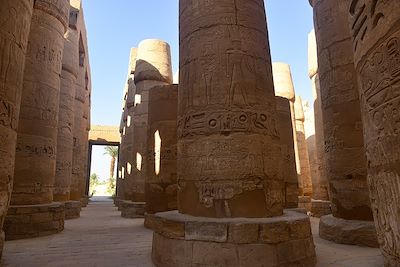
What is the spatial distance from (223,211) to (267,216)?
1.98 feet

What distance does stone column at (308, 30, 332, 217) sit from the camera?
9.39 meters

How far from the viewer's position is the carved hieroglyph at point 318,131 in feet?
32.8

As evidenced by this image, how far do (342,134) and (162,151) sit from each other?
4.40 meters

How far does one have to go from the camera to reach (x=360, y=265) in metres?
3.63

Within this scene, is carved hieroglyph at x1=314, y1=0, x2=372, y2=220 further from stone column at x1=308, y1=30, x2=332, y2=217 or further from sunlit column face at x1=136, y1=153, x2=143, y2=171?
sunlit column face at x1=136, y1=153, x2=143, y2=171

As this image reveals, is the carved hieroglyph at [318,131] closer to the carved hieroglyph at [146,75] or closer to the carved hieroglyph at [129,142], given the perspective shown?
the carved hieroglyph at [146,75]

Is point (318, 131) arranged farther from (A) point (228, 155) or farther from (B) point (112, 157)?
(B) point (112, 157)

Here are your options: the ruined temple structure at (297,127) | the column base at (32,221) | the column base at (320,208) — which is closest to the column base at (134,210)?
the column base at (32,221)

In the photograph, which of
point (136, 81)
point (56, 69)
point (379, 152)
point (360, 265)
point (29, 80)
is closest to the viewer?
point (379, 152)

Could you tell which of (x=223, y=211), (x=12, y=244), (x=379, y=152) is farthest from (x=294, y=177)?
(x=12, y=244)

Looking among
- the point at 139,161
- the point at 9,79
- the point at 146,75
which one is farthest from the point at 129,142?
the point at 9,79

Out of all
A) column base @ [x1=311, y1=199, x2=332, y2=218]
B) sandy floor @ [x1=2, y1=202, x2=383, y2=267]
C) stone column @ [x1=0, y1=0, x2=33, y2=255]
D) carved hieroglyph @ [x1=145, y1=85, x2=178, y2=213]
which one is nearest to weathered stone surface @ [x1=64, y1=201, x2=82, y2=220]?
carved hieroglyph @ [x1=145, y1=85, x2=178, y2=213]

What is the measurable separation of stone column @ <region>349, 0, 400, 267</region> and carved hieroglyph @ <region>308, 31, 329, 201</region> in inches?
267

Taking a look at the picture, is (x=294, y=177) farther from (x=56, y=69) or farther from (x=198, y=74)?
(x=56, y=69)
